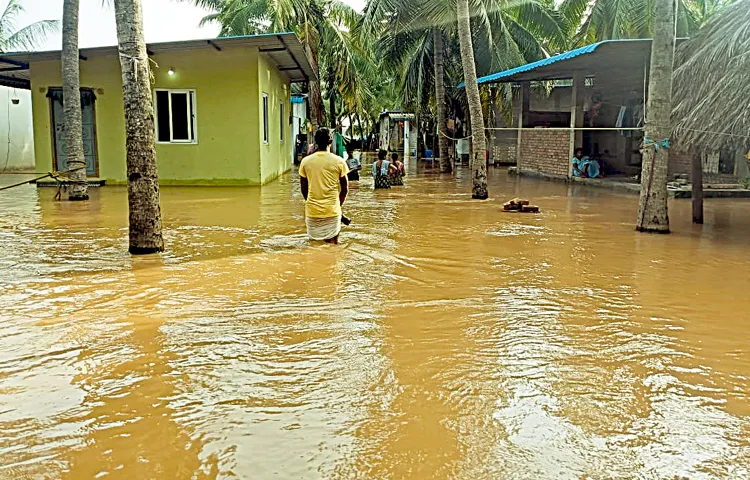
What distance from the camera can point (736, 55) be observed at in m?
9.43

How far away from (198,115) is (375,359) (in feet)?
48.6

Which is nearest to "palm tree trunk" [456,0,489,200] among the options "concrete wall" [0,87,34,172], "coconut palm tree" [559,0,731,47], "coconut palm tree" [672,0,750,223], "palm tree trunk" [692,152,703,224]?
"coconut palm tree" [672,0,750,223]

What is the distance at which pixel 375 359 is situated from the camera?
4559mm

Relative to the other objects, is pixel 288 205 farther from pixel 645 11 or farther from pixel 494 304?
pixel 645 11

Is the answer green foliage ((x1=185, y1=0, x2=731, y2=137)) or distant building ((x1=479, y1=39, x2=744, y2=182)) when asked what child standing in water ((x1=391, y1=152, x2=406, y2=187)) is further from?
green foliage ((x1=185, y1=0, x2=731, y2=137))

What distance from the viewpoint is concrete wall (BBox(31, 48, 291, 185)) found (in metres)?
17.8

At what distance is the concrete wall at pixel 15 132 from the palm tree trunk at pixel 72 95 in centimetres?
1307

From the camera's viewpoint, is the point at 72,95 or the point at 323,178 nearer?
the point at 323,178

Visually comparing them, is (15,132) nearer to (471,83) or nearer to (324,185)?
(471,83)

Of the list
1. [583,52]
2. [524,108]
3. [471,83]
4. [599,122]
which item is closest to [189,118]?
[471,83]

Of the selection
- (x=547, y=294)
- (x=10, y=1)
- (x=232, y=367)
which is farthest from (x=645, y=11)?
(x=10, y=1)

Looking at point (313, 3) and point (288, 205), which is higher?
point (313, 3)

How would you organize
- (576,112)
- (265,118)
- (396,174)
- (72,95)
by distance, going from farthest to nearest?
A: (576,112)
(265,118)
(396,174)
(72,95)

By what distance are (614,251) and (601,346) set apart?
4038 mm
